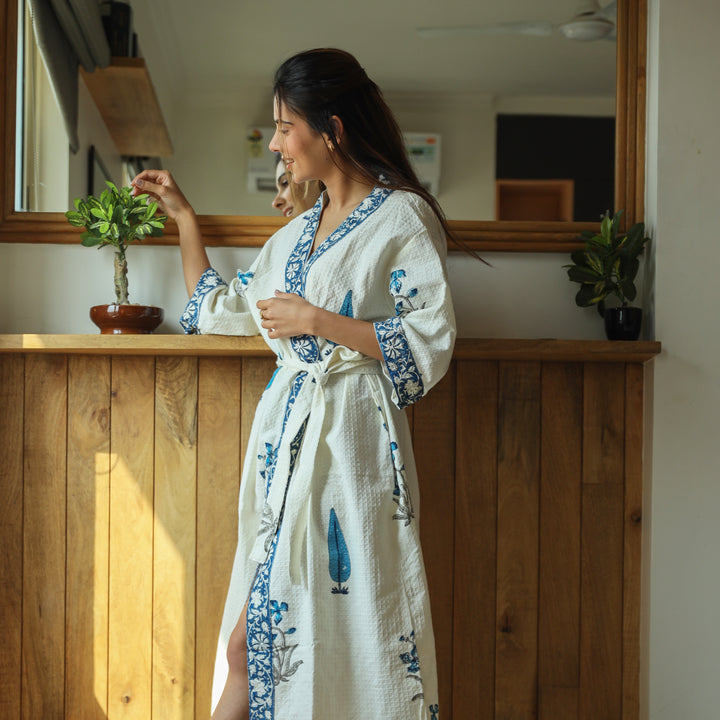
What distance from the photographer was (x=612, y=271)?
175cm

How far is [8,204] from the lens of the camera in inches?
71.2

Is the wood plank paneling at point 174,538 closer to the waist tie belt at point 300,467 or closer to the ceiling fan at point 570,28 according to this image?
the waist tie belt at point 300,467

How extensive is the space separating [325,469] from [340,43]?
101 centimetres

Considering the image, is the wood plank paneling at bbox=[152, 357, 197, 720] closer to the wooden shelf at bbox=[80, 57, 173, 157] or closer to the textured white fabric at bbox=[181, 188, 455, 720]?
the textured white fabric at bbox=[181, 188, 455, 720]

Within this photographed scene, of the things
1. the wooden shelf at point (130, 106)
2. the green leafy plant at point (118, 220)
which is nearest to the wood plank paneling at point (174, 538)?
the green leafy plant at point (118, 220)

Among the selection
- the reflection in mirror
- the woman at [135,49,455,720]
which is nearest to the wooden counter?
the woman at [135,49,455,720]

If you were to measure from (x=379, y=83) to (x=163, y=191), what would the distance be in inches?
21.6

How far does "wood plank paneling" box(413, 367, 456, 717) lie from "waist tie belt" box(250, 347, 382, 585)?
1.24ft

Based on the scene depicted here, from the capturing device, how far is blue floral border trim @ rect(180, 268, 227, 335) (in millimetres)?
1692

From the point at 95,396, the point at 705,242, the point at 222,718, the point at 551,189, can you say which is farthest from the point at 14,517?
the point at 705,242

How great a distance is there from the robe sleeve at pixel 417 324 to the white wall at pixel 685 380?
0.63 metres

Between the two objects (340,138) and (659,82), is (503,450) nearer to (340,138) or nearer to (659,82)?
(340,138)

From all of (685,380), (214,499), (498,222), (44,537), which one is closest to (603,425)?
(685,380)

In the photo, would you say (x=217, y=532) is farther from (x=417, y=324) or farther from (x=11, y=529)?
(x=417, y=324)
